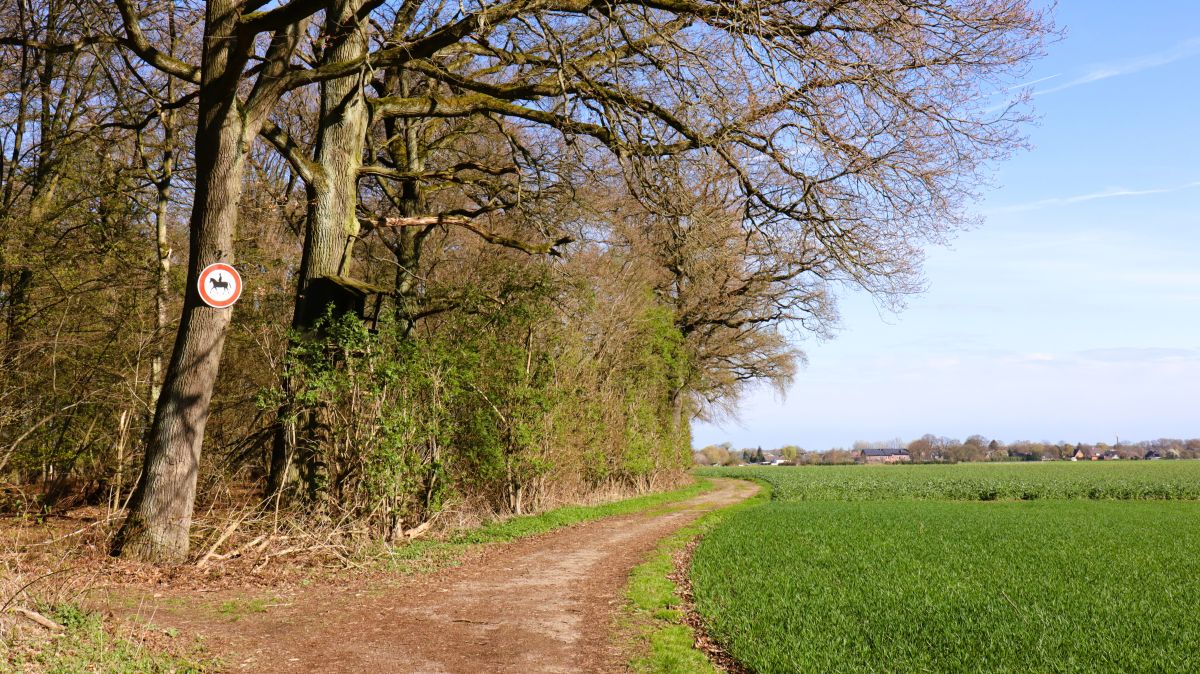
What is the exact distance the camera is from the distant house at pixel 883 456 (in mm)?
107438

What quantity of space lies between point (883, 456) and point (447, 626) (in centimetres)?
11776

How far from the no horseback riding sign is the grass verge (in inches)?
224

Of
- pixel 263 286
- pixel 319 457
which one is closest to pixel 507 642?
pixel 319 457

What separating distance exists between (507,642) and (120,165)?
11.8 meters

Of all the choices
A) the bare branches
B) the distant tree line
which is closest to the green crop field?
the bare branches

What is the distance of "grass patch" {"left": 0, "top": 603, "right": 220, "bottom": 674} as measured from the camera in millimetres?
4582

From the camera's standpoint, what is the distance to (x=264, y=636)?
241 inches

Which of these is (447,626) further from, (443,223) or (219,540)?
(443,223)

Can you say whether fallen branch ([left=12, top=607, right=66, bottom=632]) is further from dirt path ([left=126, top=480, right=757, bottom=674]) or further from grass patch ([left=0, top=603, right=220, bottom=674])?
dirt path ([left=126, top=480, right=757, bottom=674])

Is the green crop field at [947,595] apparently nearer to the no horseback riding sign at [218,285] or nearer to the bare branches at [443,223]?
the bare branches at [443,223]

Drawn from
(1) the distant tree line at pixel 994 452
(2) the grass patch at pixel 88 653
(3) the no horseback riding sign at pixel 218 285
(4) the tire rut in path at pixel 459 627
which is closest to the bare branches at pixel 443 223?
(3) the no horseback riding sign at pixel 218 285

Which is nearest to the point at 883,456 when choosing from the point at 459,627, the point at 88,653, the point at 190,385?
the point at 190,385

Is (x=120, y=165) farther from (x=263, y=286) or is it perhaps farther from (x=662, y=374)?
(x=662, y=374)

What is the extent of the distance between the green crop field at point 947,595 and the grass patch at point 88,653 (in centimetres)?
402
